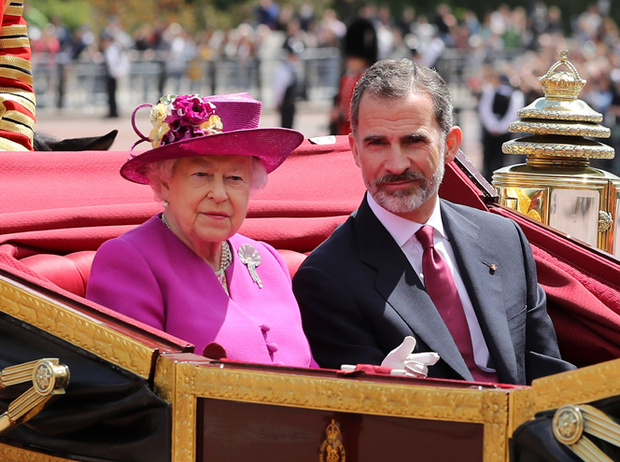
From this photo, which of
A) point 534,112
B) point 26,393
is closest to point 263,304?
point 26,393

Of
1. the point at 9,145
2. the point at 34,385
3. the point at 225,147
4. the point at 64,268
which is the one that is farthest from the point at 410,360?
the point at 9,145

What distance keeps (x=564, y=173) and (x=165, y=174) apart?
1.78 meters

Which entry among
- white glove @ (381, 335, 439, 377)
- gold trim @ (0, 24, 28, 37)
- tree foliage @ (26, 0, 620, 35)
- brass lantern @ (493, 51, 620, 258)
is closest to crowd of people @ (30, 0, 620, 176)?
tree foliage @ (26, 0, 620, 35)

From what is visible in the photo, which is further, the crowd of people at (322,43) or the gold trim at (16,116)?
the crowd of people at (322,43)

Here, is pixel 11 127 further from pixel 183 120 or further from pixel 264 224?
pixel 183 120

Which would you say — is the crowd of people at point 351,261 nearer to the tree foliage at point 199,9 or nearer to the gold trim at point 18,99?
the gold trim at point 18,99

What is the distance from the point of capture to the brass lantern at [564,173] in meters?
Result: 3.92

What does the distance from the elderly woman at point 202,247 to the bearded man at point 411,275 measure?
5.0 inches

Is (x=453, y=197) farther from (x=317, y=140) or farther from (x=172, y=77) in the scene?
(x=172, y=77)

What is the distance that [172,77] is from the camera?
19344 millimetres

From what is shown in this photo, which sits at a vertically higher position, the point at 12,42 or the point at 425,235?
the point at 12,42

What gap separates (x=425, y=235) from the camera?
2.85m

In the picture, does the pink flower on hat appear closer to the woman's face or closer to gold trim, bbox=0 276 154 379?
the woman's face

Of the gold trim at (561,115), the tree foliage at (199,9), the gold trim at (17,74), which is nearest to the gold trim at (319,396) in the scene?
the gold trim at (17,74)
